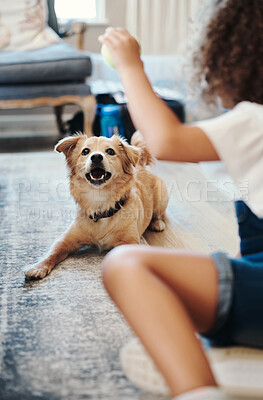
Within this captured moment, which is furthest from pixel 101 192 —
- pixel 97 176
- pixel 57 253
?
pixel 57 253

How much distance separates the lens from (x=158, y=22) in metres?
4.32

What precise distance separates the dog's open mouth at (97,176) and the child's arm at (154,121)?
30.9 inches

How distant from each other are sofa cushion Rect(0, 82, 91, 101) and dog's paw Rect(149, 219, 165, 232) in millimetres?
1503

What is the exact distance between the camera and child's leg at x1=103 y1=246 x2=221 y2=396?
718 mm

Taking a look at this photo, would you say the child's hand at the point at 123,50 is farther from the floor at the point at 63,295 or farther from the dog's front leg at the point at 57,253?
the dog's front leg at the point at 57,253

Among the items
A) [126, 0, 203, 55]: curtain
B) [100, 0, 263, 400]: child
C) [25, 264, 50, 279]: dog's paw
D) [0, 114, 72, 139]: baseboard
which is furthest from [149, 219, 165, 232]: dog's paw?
[126, 0, 203, 55]: curtain

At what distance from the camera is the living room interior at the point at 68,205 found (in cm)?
97

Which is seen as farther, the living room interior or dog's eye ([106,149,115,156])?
dog's eye ([106,149,115,156])

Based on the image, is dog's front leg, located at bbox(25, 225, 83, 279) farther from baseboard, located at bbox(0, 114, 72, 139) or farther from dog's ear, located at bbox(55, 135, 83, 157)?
baseboard, located at bbox(0, 114, 72, 139)

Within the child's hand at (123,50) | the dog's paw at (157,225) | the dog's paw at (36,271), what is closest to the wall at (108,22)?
the dog's paw at (157,225)

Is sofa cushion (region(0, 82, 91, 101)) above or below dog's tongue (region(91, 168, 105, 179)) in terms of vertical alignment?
below

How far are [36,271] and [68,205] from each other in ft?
2.63

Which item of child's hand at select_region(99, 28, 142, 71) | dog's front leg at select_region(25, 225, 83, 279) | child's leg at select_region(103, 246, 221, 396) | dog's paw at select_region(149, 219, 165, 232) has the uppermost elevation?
child's hand at select_region(99, 28, 142, 71)

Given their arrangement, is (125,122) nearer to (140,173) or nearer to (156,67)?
(140,173)
